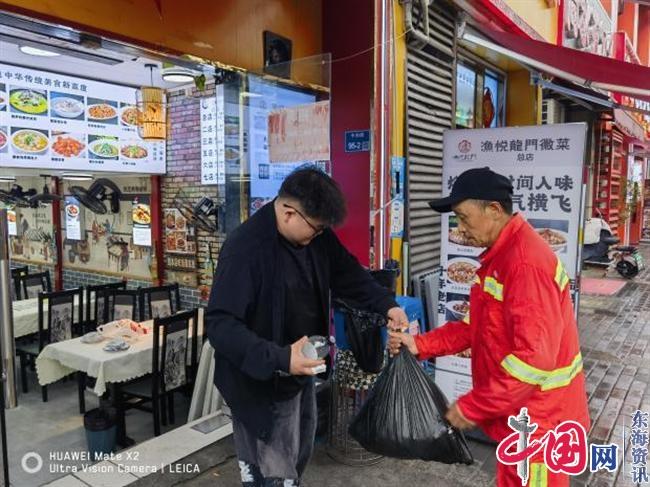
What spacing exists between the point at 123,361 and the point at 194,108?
4.06 meters

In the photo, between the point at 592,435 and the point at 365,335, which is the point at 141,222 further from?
the point at 592,435

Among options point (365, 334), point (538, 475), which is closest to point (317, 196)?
point (365, 334)

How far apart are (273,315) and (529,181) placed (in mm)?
2377

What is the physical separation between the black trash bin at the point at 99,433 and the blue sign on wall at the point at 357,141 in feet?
10.9

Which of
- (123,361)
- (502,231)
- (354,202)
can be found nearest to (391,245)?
(354,202)

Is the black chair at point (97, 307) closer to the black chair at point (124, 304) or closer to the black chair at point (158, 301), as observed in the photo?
the black chair at point (124, 304)

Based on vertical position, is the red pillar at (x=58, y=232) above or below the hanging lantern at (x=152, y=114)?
below

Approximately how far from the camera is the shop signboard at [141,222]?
7.94 m

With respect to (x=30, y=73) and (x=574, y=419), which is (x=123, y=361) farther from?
(x=574, y=419)

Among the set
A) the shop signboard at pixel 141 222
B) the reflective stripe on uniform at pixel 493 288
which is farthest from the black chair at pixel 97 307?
the reflective stripe on uniform at pixel 493 288

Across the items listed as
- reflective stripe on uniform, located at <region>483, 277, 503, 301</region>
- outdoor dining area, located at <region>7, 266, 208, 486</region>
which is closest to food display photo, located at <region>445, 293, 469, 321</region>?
reflective stripe on uniform, located at <region>483, 277, 503, 301</region>

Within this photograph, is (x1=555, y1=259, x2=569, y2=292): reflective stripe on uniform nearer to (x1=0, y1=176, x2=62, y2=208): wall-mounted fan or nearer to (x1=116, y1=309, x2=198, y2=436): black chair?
(x1=116, y1=309, x2=198, y2=436): black chair

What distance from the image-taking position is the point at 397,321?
7.72ft

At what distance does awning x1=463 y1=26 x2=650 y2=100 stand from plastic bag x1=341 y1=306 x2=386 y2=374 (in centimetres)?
410
